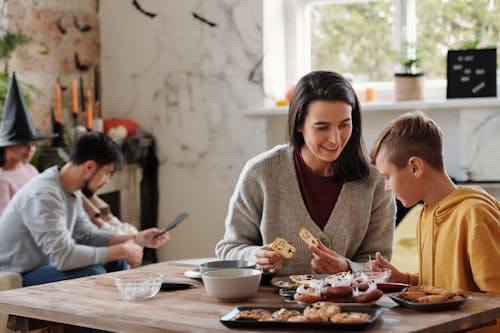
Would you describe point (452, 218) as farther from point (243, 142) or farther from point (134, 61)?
point (134, 61)

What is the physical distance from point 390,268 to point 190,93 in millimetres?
2859

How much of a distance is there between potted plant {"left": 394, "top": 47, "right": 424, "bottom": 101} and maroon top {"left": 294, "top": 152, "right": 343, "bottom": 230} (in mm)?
1895

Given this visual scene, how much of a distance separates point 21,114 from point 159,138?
4.09 feet

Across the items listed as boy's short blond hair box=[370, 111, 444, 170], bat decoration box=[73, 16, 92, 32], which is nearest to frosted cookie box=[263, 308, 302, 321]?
boy's short blond hair box=[370, 111, 444, 170]

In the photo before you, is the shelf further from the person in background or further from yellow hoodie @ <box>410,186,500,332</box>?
yellow hoodie @ <box>410,186,500,332</box>

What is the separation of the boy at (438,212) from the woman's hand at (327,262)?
0.39 feet

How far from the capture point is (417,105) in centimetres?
442

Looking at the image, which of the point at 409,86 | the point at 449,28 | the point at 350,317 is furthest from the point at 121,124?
the point at 350,317

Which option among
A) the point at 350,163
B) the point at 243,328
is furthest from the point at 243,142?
the point at 243,328

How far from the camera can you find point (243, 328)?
1.88 m

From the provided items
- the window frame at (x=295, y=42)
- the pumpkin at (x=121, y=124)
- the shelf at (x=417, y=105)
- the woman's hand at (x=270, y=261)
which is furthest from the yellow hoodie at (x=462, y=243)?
the pumpkin at (x=121, y=124)

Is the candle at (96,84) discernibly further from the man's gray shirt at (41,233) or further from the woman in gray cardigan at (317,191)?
the woman in gray cardigan at (317,191)

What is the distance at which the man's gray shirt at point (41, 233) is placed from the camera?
3.54 meters

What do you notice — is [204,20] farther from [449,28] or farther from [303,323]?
[303,323]
